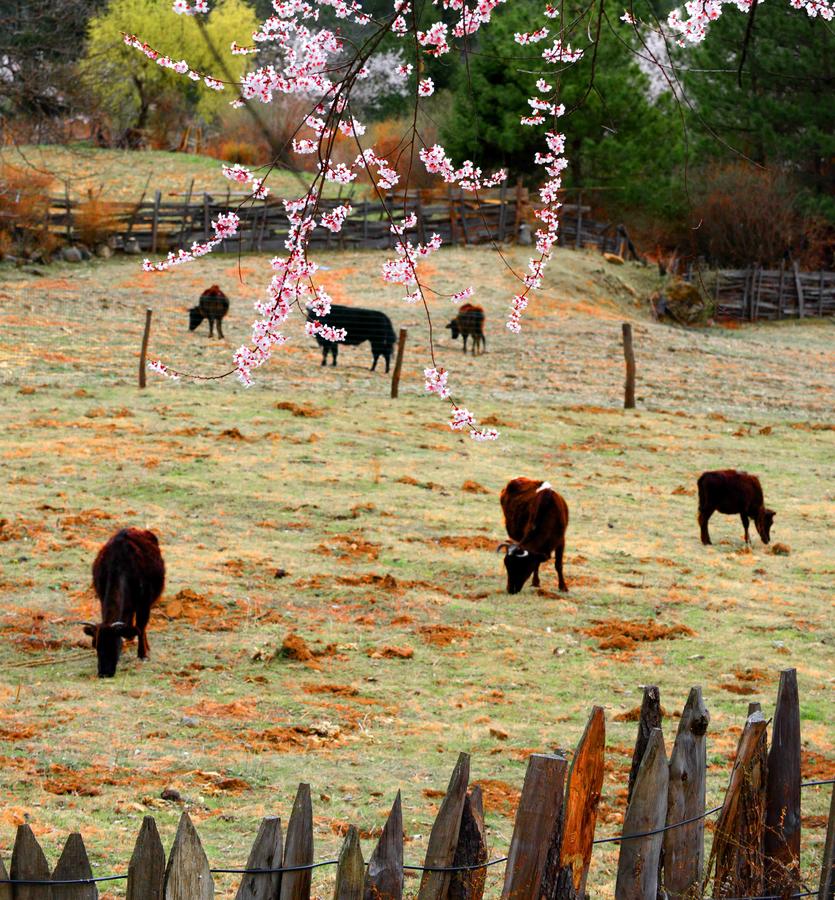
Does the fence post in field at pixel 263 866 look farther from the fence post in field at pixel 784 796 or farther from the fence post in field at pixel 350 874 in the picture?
the fence post in field at pixel 784 796

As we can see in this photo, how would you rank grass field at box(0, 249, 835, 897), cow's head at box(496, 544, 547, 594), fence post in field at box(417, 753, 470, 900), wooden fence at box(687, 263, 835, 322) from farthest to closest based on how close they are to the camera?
1. wooden fence at box(687, 263, 835, 322)
2. cow's head at box(496, 544, 547, 594)
3. grass field at box(0, 249, 835, 897)
4. fence post in field at box(417, 753, 470, 900)

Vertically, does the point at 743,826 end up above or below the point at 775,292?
below

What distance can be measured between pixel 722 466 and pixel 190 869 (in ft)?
52.4

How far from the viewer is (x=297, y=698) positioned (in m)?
8.55

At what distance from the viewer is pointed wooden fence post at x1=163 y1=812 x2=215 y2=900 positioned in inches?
120

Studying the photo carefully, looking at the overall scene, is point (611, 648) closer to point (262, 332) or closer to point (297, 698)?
point (297, 698)

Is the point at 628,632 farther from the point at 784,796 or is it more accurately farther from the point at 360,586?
the point at 784,796

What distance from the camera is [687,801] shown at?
384 centimetres

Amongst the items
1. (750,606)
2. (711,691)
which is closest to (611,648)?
(711,691)

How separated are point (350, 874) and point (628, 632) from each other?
739 cm

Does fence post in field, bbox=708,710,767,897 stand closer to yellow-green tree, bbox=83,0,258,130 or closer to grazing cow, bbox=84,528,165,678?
grazing cow, bbox=84,528,165,678

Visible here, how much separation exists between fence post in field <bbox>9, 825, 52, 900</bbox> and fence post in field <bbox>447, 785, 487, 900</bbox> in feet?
3.58

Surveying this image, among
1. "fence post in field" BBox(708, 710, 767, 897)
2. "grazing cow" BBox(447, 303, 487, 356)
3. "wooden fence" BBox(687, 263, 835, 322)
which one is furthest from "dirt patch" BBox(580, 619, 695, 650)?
"wooden fence" BBox(687, 263, 835, 322)

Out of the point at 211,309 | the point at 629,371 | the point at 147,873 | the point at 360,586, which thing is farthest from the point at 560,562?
the point at 211,309
